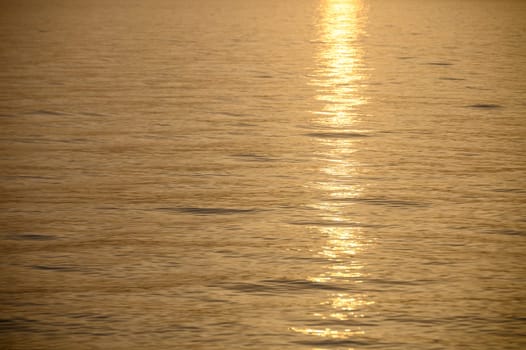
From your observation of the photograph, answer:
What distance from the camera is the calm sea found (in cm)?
160

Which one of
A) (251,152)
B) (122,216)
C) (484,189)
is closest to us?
(122,216)

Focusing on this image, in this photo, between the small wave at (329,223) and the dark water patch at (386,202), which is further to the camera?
the dark water patch at (386,202)

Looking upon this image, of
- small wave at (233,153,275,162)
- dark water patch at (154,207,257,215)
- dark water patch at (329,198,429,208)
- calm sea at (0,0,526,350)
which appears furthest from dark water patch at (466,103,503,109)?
dark water patch at (154,207,257,215)

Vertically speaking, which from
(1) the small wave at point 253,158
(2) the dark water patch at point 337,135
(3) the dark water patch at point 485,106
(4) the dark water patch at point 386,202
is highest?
(4) the dark water patch at point 386,202

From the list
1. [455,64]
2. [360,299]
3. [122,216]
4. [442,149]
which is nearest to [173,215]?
[122,216]

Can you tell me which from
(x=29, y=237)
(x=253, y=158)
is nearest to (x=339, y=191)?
(x=253, y=158)

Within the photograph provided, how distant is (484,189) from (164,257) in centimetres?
98

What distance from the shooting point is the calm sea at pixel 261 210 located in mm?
1604

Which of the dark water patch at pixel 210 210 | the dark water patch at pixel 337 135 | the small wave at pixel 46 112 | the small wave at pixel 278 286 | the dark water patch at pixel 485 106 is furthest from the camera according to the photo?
the dark water patch at pixel 485 106

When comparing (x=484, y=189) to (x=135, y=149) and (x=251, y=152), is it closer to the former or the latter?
(x=251, y=152)

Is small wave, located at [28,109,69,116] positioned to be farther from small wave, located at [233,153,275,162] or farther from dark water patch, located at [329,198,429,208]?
dark water patch, located at [329,198,429,208]

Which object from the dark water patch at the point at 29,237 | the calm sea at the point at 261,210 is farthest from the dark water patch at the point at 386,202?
the dark water patch at the point at 29,237

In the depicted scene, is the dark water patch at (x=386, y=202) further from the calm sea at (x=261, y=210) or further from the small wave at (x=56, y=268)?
the small wave at (x=56, y=268)

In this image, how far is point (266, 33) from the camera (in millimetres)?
9719
